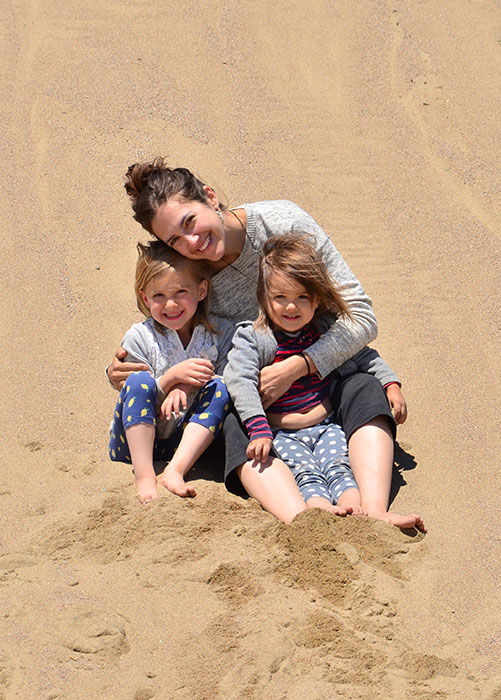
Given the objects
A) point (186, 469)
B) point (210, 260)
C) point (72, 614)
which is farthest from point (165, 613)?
point (210, 260)

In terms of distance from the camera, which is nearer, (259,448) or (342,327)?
(259,448)

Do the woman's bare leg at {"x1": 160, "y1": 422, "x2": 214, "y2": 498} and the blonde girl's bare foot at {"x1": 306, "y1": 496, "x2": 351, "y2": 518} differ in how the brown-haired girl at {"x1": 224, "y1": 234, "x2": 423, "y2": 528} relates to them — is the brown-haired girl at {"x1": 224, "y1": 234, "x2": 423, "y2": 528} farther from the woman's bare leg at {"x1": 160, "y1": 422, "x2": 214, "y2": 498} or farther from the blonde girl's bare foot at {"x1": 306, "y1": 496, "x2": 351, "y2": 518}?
the woman's bare leg at {"x1": 160, "y1": 422, "x2": 214, "y2": 498}

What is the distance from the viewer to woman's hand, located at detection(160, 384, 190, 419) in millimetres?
3703

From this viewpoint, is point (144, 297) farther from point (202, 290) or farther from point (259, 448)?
point (259, 448)

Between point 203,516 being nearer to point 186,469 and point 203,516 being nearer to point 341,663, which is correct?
point 186,469

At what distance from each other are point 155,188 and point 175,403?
36.5 inches

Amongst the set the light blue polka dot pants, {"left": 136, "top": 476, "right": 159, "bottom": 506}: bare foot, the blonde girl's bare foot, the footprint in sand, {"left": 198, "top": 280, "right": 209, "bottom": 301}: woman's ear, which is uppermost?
{"left": 198, "top": 280, "right": 209, "bottom": 301}: woman's ear

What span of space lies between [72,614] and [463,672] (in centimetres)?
122

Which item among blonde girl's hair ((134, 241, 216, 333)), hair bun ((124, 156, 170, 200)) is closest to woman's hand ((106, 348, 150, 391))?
blonde girl's hair ((134, 241, 216, 333))

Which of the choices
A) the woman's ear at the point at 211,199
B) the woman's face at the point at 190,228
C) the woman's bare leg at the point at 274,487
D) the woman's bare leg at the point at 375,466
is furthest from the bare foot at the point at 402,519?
the woman's ear at the point at 211,199

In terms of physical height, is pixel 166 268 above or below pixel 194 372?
above

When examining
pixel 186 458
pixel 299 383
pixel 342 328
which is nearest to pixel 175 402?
pixel 186 458

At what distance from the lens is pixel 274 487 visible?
3.55 m

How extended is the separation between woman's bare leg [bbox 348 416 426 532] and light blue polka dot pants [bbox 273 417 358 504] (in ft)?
0.16
